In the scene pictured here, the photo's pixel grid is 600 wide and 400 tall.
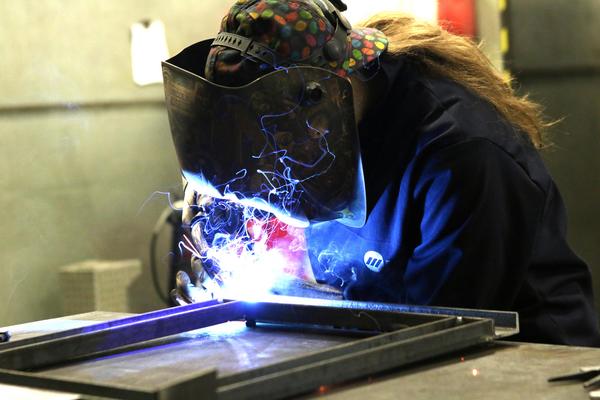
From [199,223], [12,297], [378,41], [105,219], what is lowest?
[12,297]

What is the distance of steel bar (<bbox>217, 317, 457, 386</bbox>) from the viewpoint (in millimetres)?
1224

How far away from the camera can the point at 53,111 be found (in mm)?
5047

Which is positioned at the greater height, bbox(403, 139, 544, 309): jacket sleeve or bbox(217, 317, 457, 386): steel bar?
bbox(403, 139, 544, 309): jacket sleeve

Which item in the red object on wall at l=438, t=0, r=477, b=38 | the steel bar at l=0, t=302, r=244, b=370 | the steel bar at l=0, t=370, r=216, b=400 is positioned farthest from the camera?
the red object on wall at l=438, t=0, r=477, b=38

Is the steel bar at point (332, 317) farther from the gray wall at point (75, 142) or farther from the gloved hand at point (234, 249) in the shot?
the gray wall at point (75, 142)

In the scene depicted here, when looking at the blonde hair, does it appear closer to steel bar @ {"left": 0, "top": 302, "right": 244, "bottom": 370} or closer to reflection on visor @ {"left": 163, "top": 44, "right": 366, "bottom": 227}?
reflection on visor @ {"left": 163, "top": 44, "right": 366, "bottom": 227}

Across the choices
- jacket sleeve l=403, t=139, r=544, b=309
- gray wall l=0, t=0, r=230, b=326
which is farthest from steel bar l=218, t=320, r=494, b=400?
gray wall l=0, t=0, r=230, b=326

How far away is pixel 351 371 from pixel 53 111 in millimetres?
4036

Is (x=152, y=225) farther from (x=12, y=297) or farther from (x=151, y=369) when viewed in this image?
(x=151, y=369)

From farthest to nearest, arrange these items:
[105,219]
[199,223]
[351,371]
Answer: [105,219], [199,223], [351,371]

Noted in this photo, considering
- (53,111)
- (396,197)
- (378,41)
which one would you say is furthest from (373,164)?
(53,111)

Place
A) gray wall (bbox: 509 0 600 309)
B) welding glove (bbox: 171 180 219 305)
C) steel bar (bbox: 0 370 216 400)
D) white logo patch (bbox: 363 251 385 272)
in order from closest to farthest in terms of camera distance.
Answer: steel bar (bbox: 0 370 216 400) → white logo patch (bbox: 363 251 385 272) → welding glove (bbox: 171 180 219 305) → gray wall (bbox: 509 0 600 309)

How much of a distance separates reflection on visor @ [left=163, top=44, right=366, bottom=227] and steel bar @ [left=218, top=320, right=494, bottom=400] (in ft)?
1.40

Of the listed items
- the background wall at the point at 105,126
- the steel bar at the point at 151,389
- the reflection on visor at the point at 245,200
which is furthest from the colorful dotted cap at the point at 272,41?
the background wall at the point at 105,126
